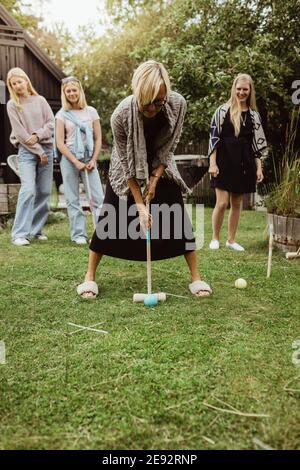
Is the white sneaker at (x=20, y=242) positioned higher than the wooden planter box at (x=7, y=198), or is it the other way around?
the wooden planter box at (x=7, y=198)

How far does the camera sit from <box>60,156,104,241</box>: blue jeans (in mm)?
4602

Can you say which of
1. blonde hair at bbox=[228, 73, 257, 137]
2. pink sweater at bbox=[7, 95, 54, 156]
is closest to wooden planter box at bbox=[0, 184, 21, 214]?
pink sweater at bbox=[7, 95, 54, 156]

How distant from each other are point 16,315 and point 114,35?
15.4 meters

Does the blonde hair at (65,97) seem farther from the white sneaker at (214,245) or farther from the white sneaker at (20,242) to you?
the white sneaker at (214,245)

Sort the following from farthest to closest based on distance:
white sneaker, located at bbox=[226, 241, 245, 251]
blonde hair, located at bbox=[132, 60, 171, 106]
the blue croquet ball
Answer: white sneaker, located at bbox=[226, 241, 245, 251] < the blue croquet ball < blonde hair, located at bbox=[132, 60, 171, 106]

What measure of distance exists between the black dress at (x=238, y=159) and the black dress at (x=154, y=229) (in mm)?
1405

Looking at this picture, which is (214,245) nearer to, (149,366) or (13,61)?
(149,366)

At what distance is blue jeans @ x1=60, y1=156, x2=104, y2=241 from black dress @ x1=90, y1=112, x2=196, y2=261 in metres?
1.76

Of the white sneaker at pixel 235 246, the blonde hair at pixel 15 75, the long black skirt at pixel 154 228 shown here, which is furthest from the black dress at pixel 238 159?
the blonde hair at pixel 15 75

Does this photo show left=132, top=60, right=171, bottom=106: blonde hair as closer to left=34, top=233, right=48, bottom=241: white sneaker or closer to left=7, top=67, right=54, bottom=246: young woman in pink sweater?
left=7, top=67, right=54, bottom=246: young woman in pink sweater

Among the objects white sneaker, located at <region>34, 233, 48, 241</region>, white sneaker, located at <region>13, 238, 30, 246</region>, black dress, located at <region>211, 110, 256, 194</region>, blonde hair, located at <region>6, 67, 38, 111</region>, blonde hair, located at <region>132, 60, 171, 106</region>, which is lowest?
white sneaker, located at <region>34, 233, 48, 241</region>

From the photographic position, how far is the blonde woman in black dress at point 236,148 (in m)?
4.10

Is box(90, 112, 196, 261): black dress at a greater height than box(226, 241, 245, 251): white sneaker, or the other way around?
box(90, 112, 196, 261): black dress
